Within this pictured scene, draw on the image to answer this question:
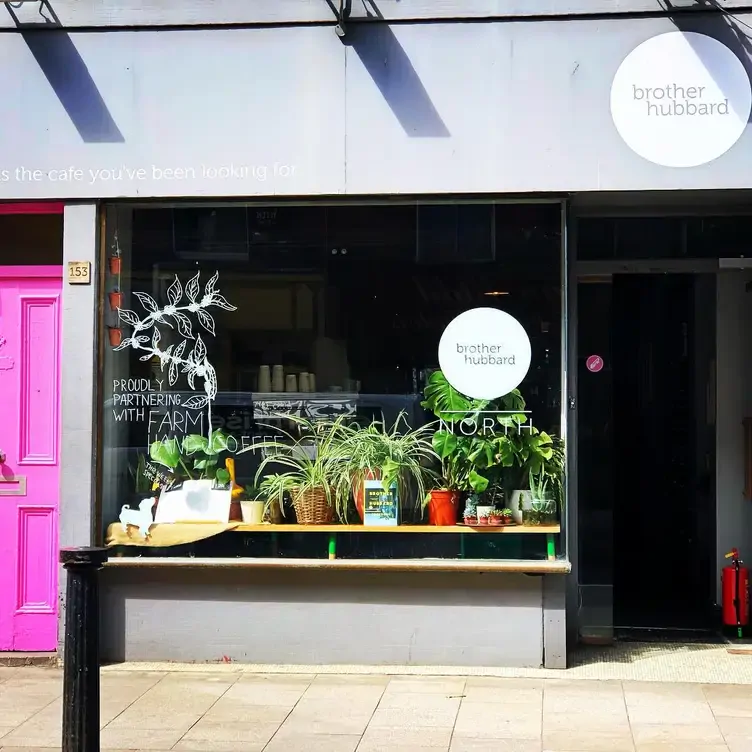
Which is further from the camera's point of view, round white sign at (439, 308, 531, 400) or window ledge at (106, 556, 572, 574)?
round white sign at (439, 308, 531, 400)

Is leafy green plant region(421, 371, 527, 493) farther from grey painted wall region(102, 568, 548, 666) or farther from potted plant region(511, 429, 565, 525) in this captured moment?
grey painted wall region(102, 568, 548, 666)

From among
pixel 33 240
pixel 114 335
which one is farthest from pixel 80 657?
pixel 33 240

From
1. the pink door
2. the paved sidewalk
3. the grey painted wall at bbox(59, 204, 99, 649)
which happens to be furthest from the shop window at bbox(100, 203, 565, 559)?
the paved sidewalk

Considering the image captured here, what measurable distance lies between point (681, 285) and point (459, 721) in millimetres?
4050

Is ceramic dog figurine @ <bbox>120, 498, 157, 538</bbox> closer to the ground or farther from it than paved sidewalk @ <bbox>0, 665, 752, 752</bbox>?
farther from it

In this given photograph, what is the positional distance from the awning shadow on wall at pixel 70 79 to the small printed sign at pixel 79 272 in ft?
2.70

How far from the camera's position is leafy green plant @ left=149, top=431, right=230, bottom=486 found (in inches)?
284

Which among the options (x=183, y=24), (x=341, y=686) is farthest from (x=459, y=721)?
(x=183, y=24)

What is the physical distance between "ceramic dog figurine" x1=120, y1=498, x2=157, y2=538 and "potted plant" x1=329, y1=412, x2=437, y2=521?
1.32 meters

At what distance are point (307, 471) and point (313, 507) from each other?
0.83 feet

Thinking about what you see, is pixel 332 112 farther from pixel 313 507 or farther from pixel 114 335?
pixel 313 507

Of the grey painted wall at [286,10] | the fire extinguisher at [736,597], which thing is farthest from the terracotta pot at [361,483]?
the grey painted wall at [286,10]

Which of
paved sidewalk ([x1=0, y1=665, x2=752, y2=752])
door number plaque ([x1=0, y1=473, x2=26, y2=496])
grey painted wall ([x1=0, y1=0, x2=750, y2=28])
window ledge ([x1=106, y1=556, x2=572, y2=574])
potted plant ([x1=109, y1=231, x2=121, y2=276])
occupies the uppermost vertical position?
grey painted wall ([x1=0, y1=0, x2=750, y2=28])

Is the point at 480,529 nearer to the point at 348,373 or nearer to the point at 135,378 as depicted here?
the point at 348,373
